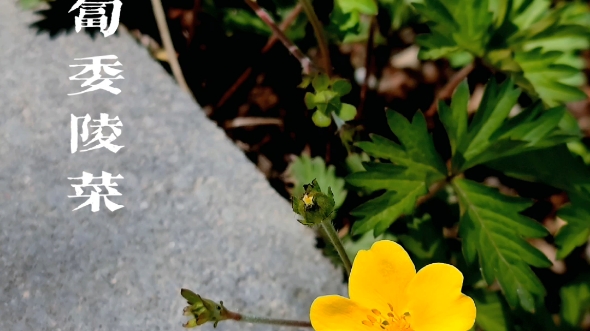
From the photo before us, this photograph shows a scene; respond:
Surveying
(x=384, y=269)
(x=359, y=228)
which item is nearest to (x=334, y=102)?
(x=359, y=228)

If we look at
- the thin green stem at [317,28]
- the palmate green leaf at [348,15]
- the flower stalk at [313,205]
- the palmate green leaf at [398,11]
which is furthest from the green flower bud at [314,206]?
the palmate green leaf at [398,11]

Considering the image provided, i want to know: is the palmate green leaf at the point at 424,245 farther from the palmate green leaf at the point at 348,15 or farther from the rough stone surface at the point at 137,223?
the palmate green leaf at the point at 348,15

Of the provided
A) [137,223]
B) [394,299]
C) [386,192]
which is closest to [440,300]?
[394,299]

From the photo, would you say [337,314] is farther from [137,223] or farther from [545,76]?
[545,76]

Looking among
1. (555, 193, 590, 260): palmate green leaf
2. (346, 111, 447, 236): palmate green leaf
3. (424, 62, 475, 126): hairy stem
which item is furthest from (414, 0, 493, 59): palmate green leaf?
(555, 193, 590, 260): palmate green leaf

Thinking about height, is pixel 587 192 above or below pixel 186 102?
above

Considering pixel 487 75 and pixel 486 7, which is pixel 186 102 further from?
pixel 487 75
